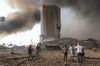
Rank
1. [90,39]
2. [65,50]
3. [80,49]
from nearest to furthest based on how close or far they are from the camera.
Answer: [80,49]
[65,50]
[90,39]

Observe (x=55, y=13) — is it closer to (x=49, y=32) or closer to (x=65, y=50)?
(x=49, y=32)

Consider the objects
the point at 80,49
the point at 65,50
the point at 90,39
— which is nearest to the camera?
the point at 80,49

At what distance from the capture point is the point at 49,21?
3748 inches

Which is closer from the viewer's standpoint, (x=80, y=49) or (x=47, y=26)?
(x=80, y=49)

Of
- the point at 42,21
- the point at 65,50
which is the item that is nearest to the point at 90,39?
the point at 42,21

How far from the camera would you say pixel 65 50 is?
104ft

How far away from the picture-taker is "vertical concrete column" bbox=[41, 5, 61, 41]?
93688 mm

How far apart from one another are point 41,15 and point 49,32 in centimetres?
623

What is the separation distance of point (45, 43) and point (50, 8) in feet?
37.5

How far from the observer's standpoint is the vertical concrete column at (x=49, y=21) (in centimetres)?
9369

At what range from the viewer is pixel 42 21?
304 feet

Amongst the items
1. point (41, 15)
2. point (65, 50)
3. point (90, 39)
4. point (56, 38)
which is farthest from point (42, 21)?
point (65, 50)

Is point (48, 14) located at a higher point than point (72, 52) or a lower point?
higher

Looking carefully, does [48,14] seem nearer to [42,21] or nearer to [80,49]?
[42,21]
